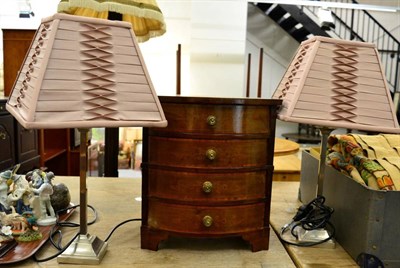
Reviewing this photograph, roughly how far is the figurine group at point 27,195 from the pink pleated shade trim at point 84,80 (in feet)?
0.78

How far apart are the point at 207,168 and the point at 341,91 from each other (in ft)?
1.23

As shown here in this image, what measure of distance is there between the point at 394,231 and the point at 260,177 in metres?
0.32

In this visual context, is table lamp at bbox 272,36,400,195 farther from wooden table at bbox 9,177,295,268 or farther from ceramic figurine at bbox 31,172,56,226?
ceramic figurine at bbox 31,172,56,226

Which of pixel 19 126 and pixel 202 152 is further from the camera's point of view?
pixel 19 126

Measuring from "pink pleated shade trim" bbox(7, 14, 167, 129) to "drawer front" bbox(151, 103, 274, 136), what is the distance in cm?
10

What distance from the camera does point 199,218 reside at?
817 millimetres

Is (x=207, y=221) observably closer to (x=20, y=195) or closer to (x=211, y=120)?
(x=211, y=120)

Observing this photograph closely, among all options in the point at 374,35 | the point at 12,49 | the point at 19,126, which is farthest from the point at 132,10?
the point at 374,35

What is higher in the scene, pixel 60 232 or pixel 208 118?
pixel 208 118

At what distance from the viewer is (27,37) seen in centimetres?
271

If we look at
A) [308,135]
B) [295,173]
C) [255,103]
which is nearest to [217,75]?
[308,135]

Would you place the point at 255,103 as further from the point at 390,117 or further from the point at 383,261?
the point at 383,261

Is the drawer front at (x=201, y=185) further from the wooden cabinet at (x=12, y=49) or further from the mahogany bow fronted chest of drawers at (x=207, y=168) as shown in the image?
the wooden cabinet at (x=12, y=49)

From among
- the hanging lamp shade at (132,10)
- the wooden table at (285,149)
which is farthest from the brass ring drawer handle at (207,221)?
the wooden table at (285,149)
